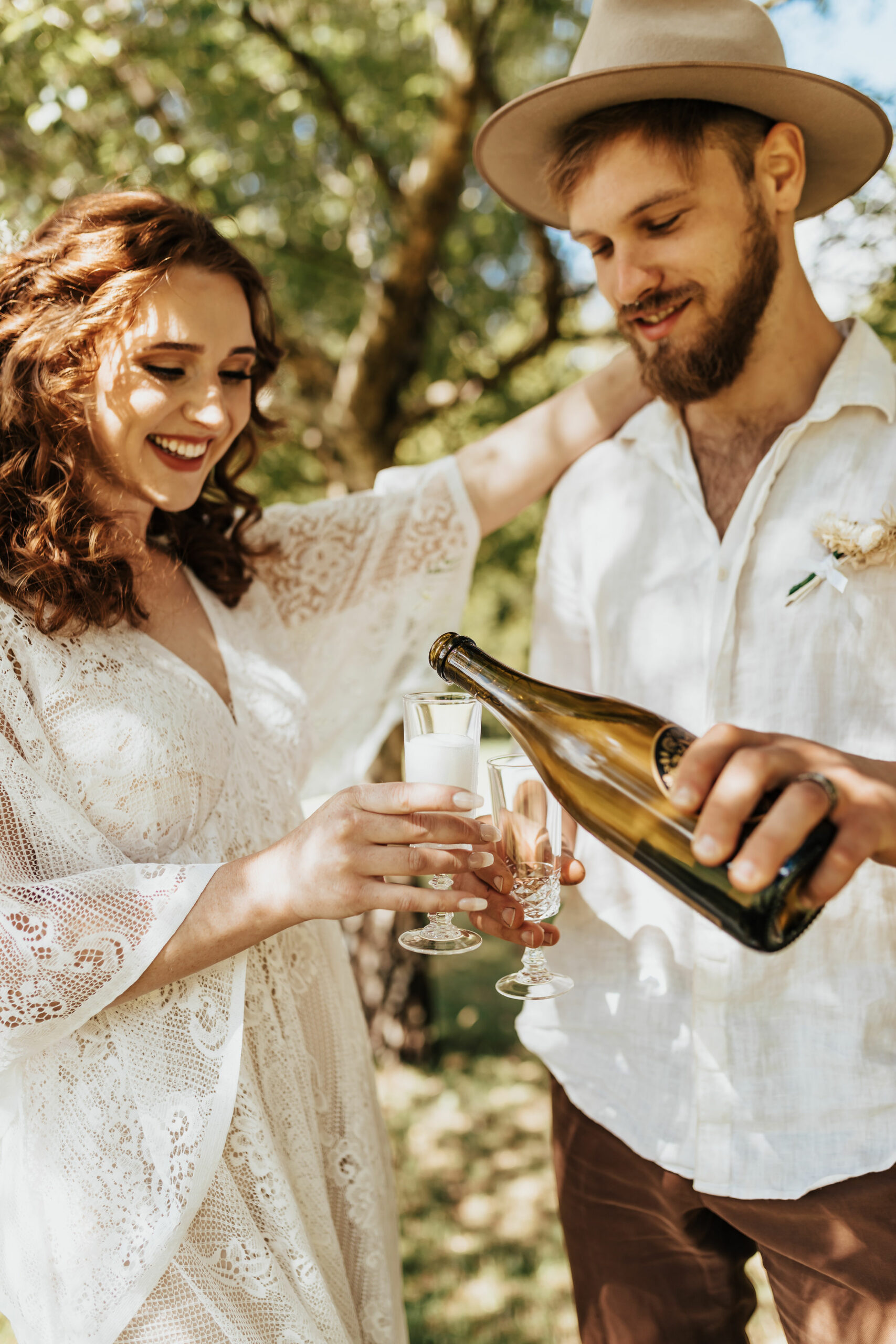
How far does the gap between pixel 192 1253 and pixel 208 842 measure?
0.73 m

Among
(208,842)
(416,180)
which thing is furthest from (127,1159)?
(416,180)

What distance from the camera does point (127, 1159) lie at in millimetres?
1742

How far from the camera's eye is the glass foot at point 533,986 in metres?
1.70

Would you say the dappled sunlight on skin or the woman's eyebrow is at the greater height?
the woman's eyebrow

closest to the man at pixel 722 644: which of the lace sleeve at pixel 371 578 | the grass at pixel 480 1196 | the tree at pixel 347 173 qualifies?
the lace sleeve at pixel 371 578

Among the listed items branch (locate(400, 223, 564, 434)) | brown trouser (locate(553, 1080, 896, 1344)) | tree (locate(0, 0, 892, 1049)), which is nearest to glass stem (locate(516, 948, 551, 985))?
brown trouser (locate(553, 1080, 896, 1344))

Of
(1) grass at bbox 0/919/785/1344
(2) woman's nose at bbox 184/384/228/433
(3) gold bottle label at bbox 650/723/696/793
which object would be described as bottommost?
(1) grass at bbox 0/919/785/1344

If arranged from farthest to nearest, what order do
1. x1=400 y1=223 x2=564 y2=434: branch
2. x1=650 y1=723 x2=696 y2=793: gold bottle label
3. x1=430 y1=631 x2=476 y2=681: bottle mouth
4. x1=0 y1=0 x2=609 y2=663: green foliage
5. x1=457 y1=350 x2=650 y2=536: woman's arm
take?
x1=400 y1=223 x2=564 y2=434: branch
x1=0 y1=0 x2=609 y2=663: green foliage
x1=457 y1=350 x2=650 y2=536: woman's arm
x1=430 y1=631 x2=476 y2=681: bottle mouth
x1=650 y1=723 x2=696 y2=793: gold bottle label

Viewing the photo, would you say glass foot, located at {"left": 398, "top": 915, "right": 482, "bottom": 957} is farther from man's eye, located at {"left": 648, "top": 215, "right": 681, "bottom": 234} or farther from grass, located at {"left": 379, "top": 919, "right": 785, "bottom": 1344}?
grass, located at {"left": 379, "top": 919, "right": 785, "bottom": 1344}

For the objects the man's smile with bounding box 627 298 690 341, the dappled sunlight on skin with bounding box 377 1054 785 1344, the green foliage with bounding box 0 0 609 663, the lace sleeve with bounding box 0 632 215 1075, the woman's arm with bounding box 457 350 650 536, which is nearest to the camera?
the lace sleeve with bounding box 0 632 215 1075

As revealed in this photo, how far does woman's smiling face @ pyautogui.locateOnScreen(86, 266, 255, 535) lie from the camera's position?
81.8 inches

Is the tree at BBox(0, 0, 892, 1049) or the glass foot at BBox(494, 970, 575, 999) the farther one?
the tree at BBox(0, 0, 892, 1049)

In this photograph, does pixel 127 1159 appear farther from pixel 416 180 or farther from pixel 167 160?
pixel 416 180

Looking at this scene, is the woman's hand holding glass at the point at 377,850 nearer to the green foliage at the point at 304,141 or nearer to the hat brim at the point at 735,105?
the hat brim at the point at 735,105
